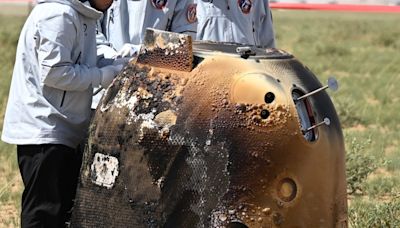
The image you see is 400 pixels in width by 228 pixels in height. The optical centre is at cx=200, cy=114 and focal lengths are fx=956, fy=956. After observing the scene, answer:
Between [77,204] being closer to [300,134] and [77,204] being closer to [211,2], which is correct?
[300,134]

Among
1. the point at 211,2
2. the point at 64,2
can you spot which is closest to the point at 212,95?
the point at 64,2

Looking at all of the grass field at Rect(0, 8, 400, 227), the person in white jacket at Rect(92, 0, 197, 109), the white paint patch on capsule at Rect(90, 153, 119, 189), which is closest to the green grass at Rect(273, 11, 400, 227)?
the grass field at Rect(0, 8, 400, 227)

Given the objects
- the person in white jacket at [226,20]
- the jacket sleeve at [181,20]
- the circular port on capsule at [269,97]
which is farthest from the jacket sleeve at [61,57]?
the person in white jacket at [226,20]

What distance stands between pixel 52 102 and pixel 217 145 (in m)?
1.07

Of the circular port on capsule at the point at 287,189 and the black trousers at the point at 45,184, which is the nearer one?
the circular port on capsule at the point at 287,189

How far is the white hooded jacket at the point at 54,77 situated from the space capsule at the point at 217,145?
1.54 feet

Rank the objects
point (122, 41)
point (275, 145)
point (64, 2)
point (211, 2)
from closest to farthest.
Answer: point (275, 145) < point (64, 2) < point (122, 41) < point (211, 2)

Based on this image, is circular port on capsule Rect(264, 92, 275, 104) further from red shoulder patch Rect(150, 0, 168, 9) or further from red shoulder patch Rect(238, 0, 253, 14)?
red shoulder patch Rect(238, 0, 253, 14)

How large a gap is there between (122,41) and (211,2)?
706 mm

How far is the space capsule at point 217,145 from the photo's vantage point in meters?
3.65

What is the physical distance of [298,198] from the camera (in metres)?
3.68

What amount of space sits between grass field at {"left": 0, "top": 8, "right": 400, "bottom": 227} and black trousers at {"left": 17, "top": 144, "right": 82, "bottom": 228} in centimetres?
247

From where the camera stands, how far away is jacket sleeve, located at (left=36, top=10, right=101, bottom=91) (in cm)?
429

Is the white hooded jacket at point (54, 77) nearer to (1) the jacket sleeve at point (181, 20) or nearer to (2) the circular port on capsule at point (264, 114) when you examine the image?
(2) the circular port on capsule at point (264, 114)
